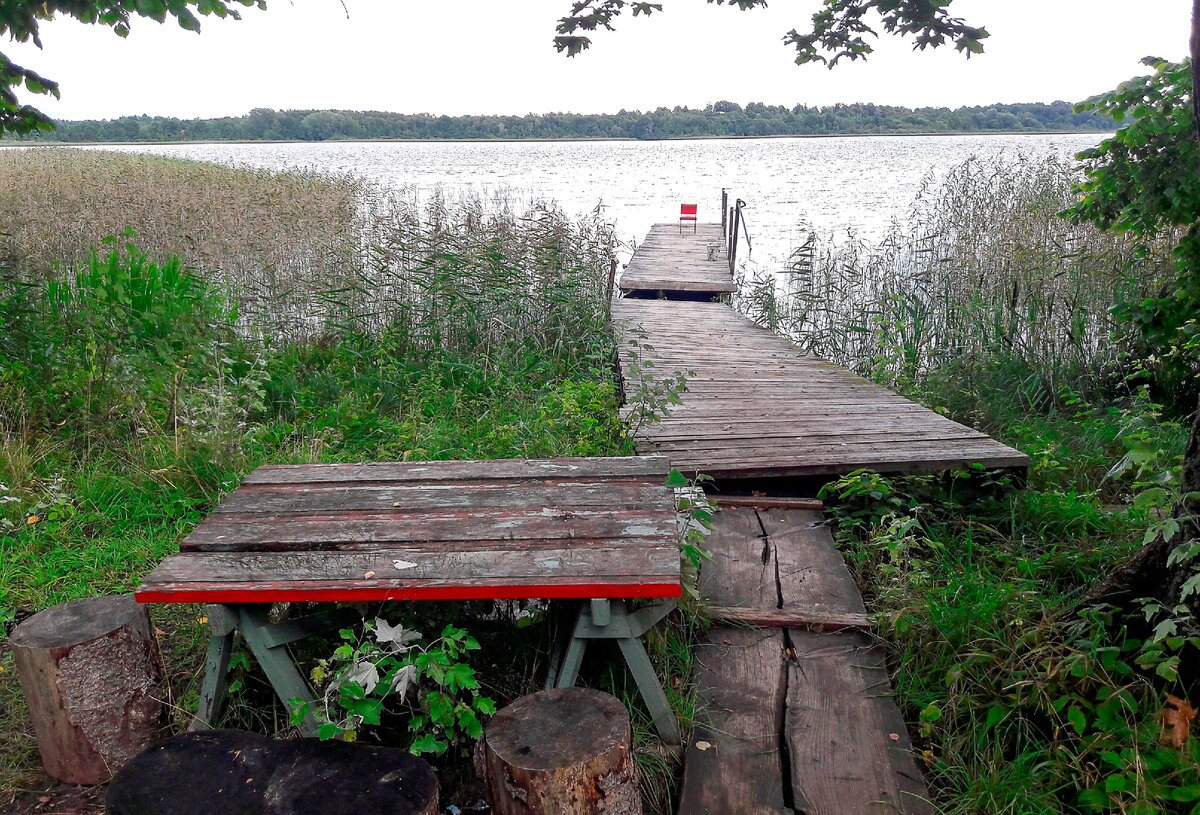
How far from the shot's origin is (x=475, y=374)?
20.8ft

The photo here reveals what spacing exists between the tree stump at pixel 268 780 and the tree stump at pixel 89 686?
68 centimetres

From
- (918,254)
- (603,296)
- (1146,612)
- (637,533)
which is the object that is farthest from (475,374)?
(918,254)

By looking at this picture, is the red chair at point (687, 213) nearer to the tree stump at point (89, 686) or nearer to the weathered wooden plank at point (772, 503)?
the weathered wooden plank at point (772, 503)

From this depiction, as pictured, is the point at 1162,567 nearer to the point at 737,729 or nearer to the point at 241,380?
the point at 737,729

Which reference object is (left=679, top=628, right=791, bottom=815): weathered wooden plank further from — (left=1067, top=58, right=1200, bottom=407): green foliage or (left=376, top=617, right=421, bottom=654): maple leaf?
(left=1067, top=58, right=1200, bottom=407): green foliage

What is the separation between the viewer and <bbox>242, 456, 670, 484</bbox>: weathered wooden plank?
129 inches

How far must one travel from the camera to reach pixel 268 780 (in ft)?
6.60

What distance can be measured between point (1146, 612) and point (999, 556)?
4.02 feet

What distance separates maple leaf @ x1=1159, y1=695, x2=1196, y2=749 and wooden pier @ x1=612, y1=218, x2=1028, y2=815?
2.04 ft

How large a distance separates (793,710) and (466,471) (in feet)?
4.67

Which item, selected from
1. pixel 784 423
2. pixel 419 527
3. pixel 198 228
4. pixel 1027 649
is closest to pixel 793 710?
pixel 1027 649

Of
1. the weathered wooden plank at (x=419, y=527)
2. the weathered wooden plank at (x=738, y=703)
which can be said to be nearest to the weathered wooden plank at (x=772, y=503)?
the weathered wooden plank at (x=738, y=703)

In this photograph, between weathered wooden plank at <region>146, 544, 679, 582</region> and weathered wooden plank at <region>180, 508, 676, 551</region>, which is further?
weathered wooden plank at <region>180, 508, 676, 551</region>

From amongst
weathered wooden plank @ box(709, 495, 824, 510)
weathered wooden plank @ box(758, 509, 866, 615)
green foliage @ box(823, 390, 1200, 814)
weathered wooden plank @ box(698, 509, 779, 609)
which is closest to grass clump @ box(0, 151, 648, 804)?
weathered wooden plank @ box(709, 495, 824, 510)
